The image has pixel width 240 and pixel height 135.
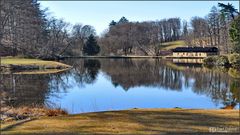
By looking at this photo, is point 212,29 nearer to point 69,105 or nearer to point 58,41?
point 58,41

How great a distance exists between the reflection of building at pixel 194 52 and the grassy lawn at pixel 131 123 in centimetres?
7689

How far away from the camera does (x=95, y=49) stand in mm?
97688

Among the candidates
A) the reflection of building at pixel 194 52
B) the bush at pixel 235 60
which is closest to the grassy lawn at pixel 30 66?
the bush at pixel 235 60

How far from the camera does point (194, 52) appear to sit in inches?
3565

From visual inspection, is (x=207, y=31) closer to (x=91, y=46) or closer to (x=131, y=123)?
(x=91, y=46)

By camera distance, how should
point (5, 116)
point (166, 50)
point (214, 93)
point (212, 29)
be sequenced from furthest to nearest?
1. point (166, 50)
2. point (212, 29)
3. point (214, 93)
4. point (5, 116)

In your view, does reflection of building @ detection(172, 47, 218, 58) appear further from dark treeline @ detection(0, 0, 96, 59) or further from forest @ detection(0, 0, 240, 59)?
dark treeline @ detection(0, 0, 96, 59)

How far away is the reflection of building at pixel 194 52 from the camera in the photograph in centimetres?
8638

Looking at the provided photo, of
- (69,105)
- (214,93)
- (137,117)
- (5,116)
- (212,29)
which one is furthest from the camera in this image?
(212,29)

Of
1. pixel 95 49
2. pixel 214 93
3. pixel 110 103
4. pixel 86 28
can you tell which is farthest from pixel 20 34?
pixel 86 28

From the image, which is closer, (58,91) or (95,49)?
(58,91)

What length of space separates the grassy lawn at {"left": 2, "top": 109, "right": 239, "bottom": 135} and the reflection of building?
76.9 m

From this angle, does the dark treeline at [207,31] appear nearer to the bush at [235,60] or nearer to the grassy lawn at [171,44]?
the grassy lawn at [171,44]

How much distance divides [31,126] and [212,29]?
9082 cm
